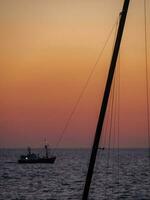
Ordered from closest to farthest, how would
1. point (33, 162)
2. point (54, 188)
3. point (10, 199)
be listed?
point (10, 199) → point (54, 188) → point (33, 162)

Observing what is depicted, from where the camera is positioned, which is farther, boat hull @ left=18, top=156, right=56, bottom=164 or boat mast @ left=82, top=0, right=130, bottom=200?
boat hull @ left=18, top=156, right=56, bottom=164

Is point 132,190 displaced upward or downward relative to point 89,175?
downward

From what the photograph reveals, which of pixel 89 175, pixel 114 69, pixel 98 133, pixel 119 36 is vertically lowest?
pixel 89 175

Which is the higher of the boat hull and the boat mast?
the boat mast

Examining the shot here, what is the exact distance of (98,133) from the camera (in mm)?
13023

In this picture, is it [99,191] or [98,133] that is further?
[99,191]

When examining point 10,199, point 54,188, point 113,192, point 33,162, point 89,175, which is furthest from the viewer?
point 33,162

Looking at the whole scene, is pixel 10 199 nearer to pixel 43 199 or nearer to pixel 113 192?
pixel 43 199

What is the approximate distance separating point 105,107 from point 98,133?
695mm

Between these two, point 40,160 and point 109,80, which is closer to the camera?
point 109,80

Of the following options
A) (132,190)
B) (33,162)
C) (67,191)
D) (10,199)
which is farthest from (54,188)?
(33,162)

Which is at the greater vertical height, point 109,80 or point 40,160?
point 109,80

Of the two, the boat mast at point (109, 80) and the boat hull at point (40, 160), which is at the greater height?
the boat mast at point (109, 80)

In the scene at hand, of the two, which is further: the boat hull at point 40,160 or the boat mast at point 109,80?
the boat hull at point 40,160
